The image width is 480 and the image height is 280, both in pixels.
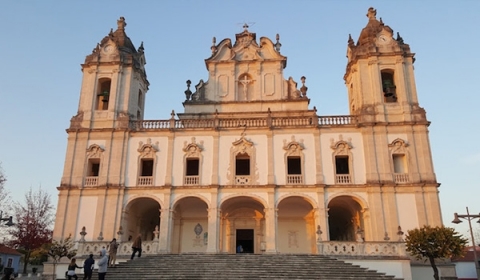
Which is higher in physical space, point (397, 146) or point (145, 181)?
point (397, 146)

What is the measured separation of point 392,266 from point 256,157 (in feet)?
29.3

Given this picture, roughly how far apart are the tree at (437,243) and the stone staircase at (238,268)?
2310 millimetres

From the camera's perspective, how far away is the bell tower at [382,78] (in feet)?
78.0

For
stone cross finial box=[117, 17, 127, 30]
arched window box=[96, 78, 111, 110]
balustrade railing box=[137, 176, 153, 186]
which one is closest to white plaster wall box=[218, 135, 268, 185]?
balustrade railing box=[137, 176, 153, 186]

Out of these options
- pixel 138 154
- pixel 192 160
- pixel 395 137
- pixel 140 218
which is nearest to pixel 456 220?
pixel 395 137

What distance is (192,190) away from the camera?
74.7ft

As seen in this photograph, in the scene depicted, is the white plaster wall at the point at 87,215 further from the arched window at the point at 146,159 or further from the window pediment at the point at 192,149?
the window pediment at the point at 192,149

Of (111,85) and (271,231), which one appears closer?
(271,231)

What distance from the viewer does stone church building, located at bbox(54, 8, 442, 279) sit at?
2200 cm

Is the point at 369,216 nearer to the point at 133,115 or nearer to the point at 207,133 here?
the point at 207,133

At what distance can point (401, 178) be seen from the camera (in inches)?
878

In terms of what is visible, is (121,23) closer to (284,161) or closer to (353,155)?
(284,161)

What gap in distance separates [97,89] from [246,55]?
9.80 metres

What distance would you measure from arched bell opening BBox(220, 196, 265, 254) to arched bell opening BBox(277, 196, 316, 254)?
1.12 metres
